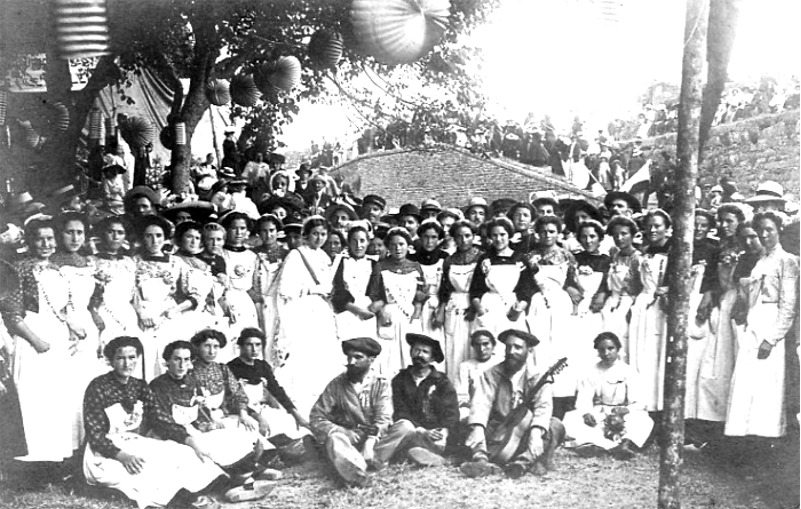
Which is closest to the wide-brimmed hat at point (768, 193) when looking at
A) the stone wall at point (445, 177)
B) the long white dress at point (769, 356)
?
the long white dress at point (769, 356)

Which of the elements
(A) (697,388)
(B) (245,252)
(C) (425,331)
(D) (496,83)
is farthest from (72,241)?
(A) (697,388)

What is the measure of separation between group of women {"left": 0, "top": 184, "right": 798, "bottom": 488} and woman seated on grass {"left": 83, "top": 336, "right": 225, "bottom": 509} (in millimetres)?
224

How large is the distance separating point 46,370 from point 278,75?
2309 mm

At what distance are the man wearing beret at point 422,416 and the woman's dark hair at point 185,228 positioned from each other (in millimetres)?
1551

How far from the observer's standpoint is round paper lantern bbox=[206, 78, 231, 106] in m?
6.23

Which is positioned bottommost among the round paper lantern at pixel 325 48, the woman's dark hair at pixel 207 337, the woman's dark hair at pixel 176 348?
the woman's dark hair at pixel 176 348

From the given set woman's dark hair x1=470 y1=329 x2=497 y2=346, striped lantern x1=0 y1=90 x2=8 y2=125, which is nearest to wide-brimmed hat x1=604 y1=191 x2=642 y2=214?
woman's dark hair x1=470 y1=329 x2=497 y2=346

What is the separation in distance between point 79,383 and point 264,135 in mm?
1915

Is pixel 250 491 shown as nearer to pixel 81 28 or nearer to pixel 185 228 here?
pixel 185 228

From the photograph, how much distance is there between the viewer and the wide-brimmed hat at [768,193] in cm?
627

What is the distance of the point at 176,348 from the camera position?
19.8 feet

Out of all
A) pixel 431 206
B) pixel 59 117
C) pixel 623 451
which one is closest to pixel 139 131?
pixel 59 117

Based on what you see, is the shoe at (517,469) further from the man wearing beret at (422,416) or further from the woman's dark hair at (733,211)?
the woman's dark hair at (733,211)

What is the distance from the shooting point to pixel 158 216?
616 centimetres
